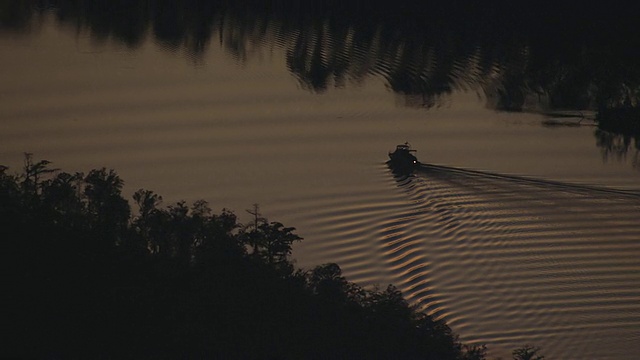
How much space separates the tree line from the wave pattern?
0.38 feet

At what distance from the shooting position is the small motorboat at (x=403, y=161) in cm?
270

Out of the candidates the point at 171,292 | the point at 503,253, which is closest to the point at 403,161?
the point at 503,253

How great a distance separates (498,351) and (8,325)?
118 cm

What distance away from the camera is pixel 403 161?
2.71 metres

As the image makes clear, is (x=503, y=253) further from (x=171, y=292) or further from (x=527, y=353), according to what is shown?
(x=171, y=292)

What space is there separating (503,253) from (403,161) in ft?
1.22

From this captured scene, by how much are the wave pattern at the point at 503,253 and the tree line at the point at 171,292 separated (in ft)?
0.38

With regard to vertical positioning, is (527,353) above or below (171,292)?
below

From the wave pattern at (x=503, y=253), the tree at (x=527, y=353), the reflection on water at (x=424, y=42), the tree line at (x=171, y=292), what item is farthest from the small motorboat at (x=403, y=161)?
the tree at (x=527, y=353)

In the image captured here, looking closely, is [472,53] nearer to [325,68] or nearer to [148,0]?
[325,68]

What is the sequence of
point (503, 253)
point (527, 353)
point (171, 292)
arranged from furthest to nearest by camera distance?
point (503, 253) < point (527, 353) < point (171, 292)

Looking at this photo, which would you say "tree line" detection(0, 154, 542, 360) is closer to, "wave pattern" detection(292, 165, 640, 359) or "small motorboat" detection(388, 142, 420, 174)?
"wave pattern" detection(292, 165, 640, 359)

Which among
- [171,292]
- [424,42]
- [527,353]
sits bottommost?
[527,353]

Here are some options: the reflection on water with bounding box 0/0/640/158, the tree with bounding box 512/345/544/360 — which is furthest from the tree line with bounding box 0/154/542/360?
the reflection on water with bounding box 0/0/640/158
